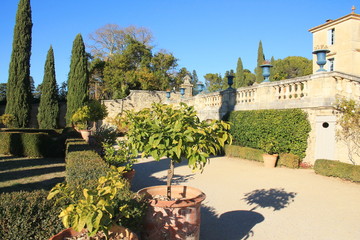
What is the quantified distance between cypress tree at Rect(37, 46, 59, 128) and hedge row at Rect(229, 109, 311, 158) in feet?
52.4

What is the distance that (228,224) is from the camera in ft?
13.9

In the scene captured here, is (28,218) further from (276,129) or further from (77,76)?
(77,76)

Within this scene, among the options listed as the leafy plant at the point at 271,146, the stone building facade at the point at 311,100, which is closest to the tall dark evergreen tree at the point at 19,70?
the stone building facade at the point at 311,100

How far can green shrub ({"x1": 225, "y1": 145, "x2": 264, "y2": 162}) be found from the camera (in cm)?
1024

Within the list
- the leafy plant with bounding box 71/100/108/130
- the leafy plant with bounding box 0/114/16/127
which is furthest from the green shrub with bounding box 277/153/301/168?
the leafy plant with bounding box 0/114/16/127

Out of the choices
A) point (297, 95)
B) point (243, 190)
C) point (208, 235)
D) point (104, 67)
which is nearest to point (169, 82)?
point (104, 67)

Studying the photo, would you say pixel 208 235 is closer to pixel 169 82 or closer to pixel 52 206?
pixel 52 206

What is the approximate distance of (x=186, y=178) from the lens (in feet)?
24.9

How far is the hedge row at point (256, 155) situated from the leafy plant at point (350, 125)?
4.92ft

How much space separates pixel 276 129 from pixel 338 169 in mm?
2684

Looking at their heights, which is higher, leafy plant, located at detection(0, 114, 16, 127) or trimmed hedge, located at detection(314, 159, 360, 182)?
leafy plant, located at detection(0, 114, 16, 127)

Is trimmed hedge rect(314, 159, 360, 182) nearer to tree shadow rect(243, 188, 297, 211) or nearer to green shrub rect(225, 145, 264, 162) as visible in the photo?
tree shadow rect(243, 188, 297, 211)

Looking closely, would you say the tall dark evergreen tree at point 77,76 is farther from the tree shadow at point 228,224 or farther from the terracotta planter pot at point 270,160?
the tree shadow at point 228,224

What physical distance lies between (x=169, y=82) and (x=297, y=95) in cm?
2108
